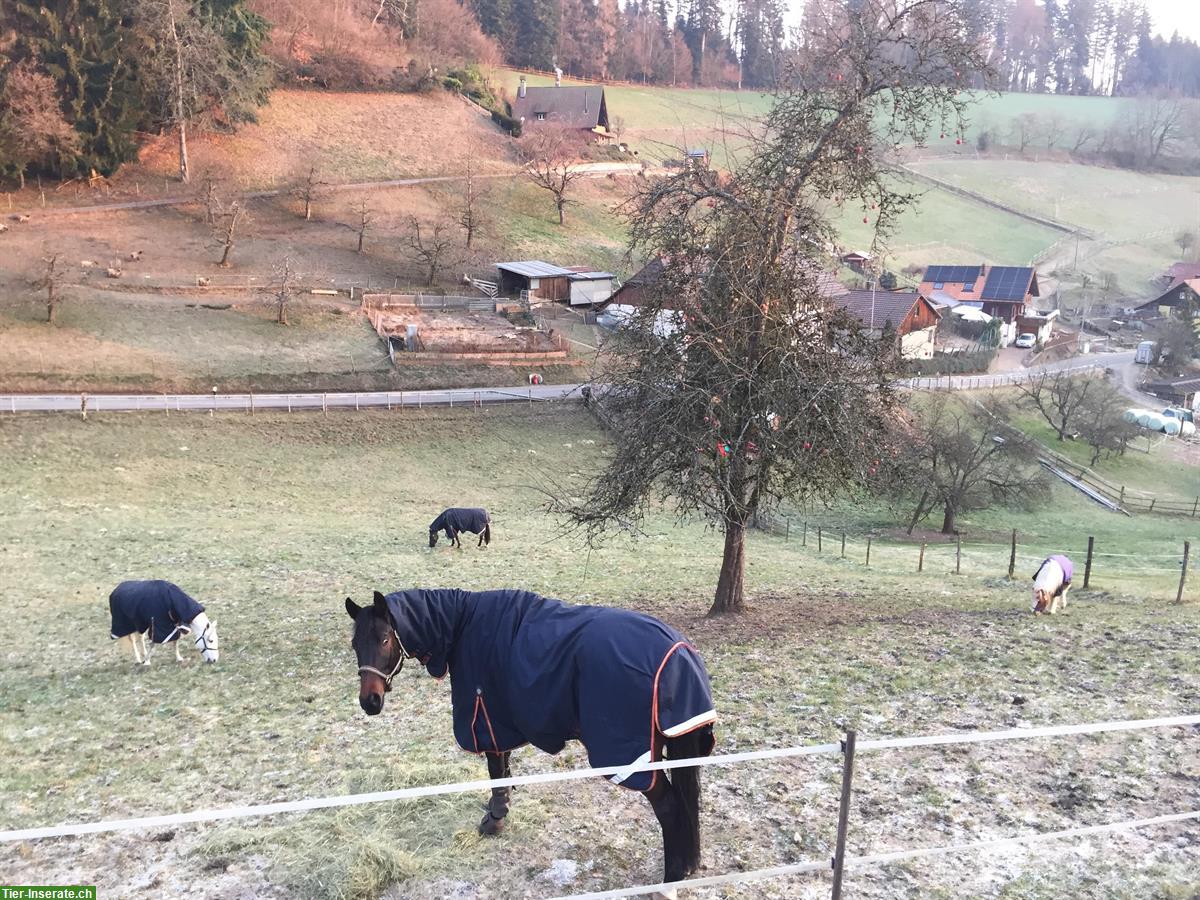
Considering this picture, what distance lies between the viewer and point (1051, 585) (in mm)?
13281

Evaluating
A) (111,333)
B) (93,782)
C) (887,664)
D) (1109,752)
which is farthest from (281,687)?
(111,333)

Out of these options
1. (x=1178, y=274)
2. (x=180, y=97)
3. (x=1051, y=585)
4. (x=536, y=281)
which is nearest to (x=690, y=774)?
(x=1051, y=585)

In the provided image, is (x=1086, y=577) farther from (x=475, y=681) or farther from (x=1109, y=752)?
(x=475, y=681)

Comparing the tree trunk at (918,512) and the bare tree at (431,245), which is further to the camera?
the bare tree at (431,245)

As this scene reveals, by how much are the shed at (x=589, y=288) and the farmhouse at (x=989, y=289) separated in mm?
29710

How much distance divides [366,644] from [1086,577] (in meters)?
15.3

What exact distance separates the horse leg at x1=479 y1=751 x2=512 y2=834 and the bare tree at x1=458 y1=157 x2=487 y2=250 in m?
57.4

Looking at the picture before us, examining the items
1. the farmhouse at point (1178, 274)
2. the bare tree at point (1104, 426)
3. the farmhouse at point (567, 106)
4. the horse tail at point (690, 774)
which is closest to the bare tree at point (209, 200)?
the farmhouse at point (567, 106)

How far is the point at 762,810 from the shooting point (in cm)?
637

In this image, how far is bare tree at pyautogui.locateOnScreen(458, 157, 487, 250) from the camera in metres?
60.8

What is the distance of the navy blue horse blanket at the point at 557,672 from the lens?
5008 millimetres

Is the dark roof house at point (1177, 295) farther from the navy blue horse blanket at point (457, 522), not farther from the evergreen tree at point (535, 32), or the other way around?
the navy blue horse blanket at point (457, 522)

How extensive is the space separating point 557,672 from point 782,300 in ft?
27.2

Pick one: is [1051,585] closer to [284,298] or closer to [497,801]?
[497,801]
